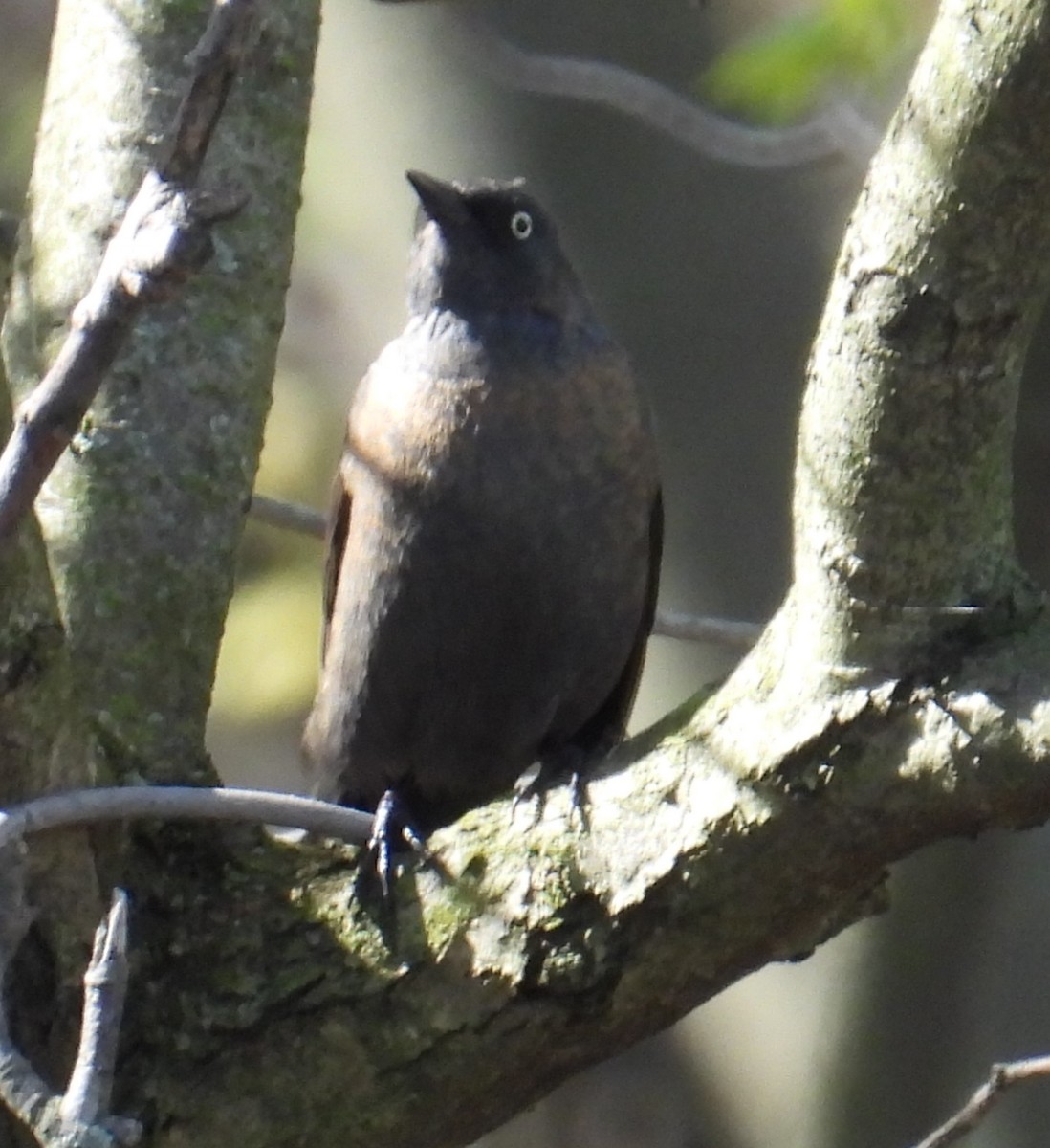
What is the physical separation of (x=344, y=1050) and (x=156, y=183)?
79 centimetres

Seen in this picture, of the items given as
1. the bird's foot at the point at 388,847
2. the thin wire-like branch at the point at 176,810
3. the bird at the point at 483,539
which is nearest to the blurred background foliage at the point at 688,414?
the bird at the point at 483,539

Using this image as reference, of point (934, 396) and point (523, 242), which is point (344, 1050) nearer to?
point (934, 396)

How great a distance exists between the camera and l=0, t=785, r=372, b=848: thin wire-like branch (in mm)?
1389

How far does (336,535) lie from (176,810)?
99cm

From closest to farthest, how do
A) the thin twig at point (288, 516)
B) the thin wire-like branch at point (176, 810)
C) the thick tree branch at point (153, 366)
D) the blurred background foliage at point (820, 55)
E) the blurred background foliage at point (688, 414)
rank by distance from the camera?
the thin wire-like branch at point (176, 810)
the thick tree branch at point (153, 366)
the blurred background foliage at point (820, 55)
the thin twig at point (288, 516)
the blurred background foliage at point (688, 414)

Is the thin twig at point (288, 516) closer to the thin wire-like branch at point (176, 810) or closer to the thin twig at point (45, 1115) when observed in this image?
the thin wire-like branch at point (176, 810)

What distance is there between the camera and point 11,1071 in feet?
3.63

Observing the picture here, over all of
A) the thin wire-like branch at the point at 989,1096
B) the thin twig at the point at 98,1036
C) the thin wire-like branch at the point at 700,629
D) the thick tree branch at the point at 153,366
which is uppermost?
the thick tree branch at the point at 153,366

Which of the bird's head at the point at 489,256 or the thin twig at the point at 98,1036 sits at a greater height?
the bird's head at the point at 489,256

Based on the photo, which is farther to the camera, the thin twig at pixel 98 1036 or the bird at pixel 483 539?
the bird at pixel 483 539

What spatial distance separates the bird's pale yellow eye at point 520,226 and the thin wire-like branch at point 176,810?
1061 millimetres

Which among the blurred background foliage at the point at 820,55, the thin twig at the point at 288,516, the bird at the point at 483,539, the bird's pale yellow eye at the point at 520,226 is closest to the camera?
the bird at the point at 483,539

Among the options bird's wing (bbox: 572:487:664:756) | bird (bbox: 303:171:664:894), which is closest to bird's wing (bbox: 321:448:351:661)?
bird (bbox: 303:171:664:894)

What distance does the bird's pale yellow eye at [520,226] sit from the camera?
246 cm
